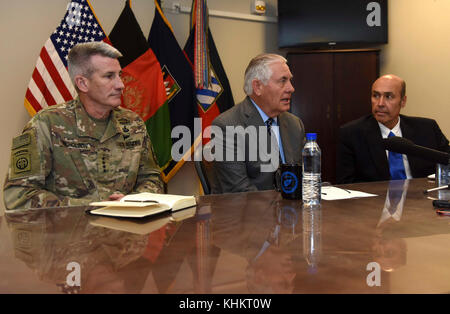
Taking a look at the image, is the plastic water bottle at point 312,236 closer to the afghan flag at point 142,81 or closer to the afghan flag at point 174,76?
the afghan flag at point 142,81

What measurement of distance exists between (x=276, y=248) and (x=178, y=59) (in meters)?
3.08

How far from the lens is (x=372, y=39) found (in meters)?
4.26

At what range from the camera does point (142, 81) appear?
3.58m

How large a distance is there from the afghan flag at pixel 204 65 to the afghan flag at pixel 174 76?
0.25 ft

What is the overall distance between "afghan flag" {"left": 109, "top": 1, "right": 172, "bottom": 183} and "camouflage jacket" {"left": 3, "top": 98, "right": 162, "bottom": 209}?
1387 mm

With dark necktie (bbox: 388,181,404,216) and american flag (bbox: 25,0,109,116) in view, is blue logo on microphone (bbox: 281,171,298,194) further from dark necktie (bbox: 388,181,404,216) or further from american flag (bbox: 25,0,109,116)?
american flag (bbox: 25,0,109,116)

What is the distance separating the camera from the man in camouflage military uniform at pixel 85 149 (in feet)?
5.97

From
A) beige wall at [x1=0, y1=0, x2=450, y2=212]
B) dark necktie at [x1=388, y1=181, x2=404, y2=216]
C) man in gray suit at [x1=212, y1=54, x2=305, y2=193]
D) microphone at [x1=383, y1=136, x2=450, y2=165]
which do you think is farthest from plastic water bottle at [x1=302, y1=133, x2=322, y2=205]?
beige wall at [x1=0, y1=0, x2=450, y2=212]

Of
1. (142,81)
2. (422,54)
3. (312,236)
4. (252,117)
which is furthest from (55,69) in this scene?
(422,54)

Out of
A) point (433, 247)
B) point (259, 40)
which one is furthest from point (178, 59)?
point (433, 247)

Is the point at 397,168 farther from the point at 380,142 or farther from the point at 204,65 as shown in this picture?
the point at 204,65

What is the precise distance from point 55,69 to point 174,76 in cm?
98
